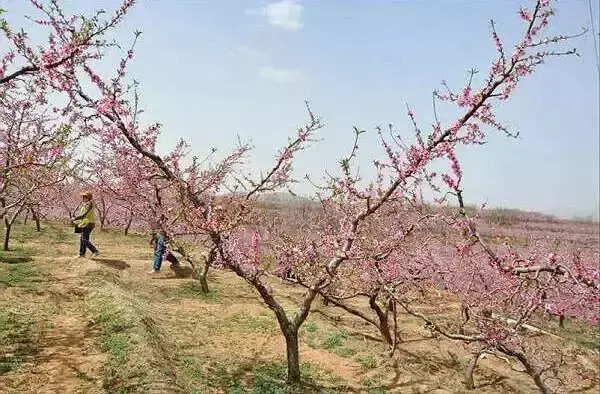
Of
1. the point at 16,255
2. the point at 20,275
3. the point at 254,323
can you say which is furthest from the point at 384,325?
the point at 16,255

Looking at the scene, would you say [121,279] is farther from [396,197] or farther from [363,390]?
[396,197]

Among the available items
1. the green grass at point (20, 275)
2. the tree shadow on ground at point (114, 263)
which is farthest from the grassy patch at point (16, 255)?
the tree shadow on ground at point (114, 263)

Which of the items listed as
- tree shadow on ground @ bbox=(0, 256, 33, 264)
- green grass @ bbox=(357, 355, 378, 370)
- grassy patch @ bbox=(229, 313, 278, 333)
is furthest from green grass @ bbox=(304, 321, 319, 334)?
tree shadow on ground @ bbox=(0, 256, 33, 264)

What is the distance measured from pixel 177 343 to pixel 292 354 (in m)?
2.54

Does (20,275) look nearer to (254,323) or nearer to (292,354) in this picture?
(254,323)

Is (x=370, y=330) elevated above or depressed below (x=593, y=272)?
below

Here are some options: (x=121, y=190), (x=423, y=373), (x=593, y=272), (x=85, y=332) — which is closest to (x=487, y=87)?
(x=593, y=272)

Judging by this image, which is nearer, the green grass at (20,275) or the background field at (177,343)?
the background field at (177,343)

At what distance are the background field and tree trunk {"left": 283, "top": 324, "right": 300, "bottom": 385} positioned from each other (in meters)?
0.25

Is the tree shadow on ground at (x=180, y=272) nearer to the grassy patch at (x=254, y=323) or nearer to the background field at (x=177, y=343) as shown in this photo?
the background field at (x=177, y=343)

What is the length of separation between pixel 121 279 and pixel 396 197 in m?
8.98

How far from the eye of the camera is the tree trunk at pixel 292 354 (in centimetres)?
802

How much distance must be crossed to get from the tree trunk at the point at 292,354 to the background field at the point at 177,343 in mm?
245

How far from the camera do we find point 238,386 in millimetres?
7832
